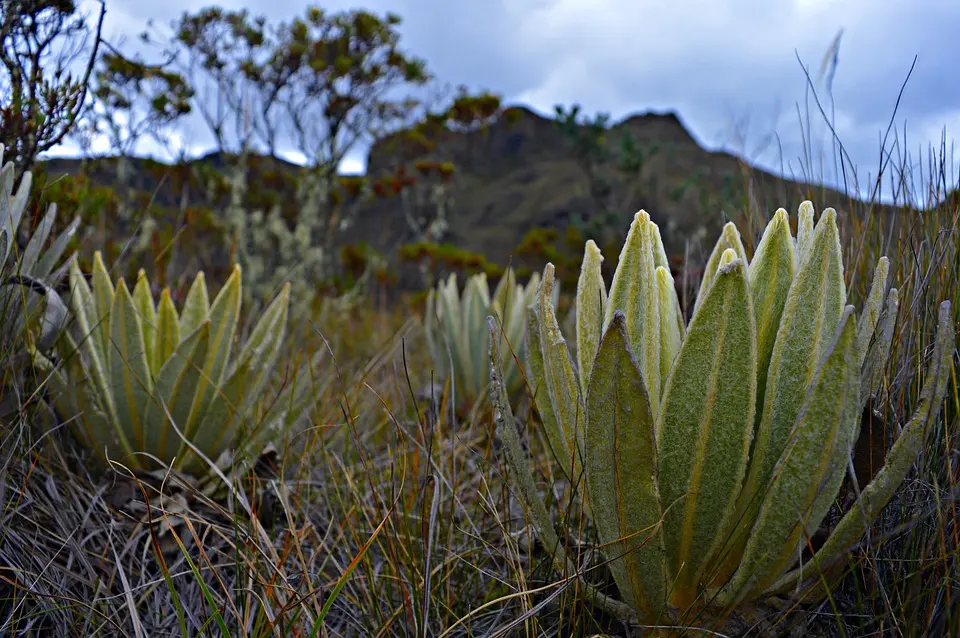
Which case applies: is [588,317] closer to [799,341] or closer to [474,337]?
[799,341]

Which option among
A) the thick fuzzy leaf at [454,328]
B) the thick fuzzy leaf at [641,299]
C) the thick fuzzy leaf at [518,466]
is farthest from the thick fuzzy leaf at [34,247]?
the thick fuzzy leaf at [454,328]

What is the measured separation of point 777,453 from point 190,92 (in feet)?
20.1

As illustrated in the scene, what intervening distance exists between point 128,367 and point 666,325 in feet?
4.14

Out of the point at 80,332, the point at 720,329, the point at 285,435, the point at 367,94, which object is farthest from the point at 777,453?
the point at 367,94

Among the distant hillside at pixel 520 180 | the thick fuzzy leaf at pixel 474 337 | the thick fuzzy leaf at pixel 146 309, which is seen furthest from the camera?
the distant hillside at pixel 520 180

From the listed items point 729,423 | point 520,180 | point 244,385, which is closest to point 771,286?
point 729,423

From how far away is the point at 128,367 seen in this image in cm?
165

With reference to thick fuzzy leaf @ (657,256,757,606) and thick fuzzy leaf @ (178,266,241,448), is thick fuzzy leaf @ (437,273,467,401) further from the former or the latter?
thick fuzzy leaf @ (657,256,757,606)

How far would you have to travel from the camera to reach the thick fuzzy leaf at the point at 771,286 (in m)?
0.98

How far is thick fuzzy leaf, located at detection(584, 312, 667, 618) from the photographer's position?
85 cm

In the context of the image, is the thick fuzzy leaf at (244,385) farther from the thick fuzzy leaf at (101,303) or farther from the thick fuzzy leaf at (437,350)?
the thick fuzzy leaf at (437,350)

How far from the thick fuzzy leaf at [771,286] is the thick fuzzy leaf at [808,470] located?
134 millimetres

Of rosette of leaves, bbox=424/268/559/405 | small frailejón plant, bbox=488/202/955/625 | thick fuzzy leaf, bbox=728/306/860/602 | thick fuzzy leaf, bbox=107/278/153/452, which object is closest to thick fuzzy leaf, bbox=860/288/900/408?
small frailejón plant, bbox=488/202/955/625

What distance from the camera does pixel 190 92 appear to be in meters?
5.94
